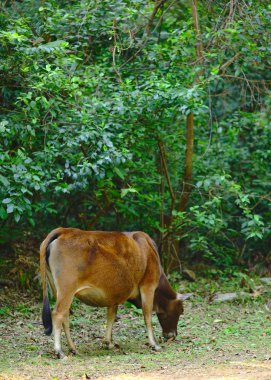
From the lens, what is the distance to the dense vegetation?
9.70 m

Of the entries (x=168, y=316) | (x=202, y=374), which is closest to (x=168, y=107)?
(x=168, y=316)

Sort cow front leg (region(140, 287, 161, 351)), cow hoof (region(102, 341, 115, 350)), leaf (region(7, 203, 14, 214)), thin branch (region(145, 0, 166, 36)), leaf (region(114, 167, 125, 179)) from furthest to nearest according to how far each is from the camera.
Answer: thin branch (region(145, 0, 166, 36)) < leaf (region(114, 167, 125, 179)) < cow front leg (region(140, 287, 161, 351)) < cow hoof (region(102, 341, 115, 350)) < leaf (region(7, 203, 14, 214))

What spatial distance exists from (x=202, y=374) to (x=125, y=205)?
16.8 ft

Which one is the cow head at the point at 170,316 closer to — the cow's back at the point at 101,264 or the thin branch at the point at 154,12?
the cow's back at the point at 101,264

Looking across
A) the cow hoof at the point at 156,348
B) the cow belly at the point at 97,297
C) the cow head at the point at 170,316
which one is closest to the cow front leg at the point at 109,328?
the cow belly at the point at 97,297

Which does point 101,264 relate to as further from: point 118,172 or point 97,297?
point 118,172

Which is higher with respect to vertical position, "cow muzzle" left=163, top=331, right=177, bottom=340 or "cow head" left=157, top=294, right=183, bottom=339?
"cow head" left=157, top=294, right=183, bottom=339

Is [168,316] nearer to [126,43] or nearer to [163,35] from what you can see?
[126,43]

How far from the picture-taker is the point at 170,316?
31.8 ft

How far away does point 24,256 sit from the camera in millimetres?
12117

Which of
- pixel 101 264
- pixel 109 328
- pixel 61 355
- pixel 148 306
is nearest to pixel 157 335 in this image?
pixel 148 306

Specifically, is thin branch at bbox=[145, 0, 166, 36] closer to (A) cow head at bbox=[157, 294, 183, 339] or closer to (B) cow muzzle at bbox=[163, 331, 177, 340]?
(A) cow head at bbox=[157, 294, 183, 339]

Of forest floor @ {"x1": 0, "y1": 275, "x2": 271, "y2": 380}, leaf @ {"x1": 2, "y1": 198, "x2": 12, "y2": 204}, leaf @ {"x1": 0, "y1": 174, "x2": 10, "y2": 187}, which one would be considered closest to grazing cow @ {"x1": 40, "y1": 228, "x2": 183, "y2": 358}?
forest floor @ {"x1": 0, "y1": 275, "x2": 271, "y2": 380}

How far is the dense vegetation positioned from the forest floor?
1130 millimetres
